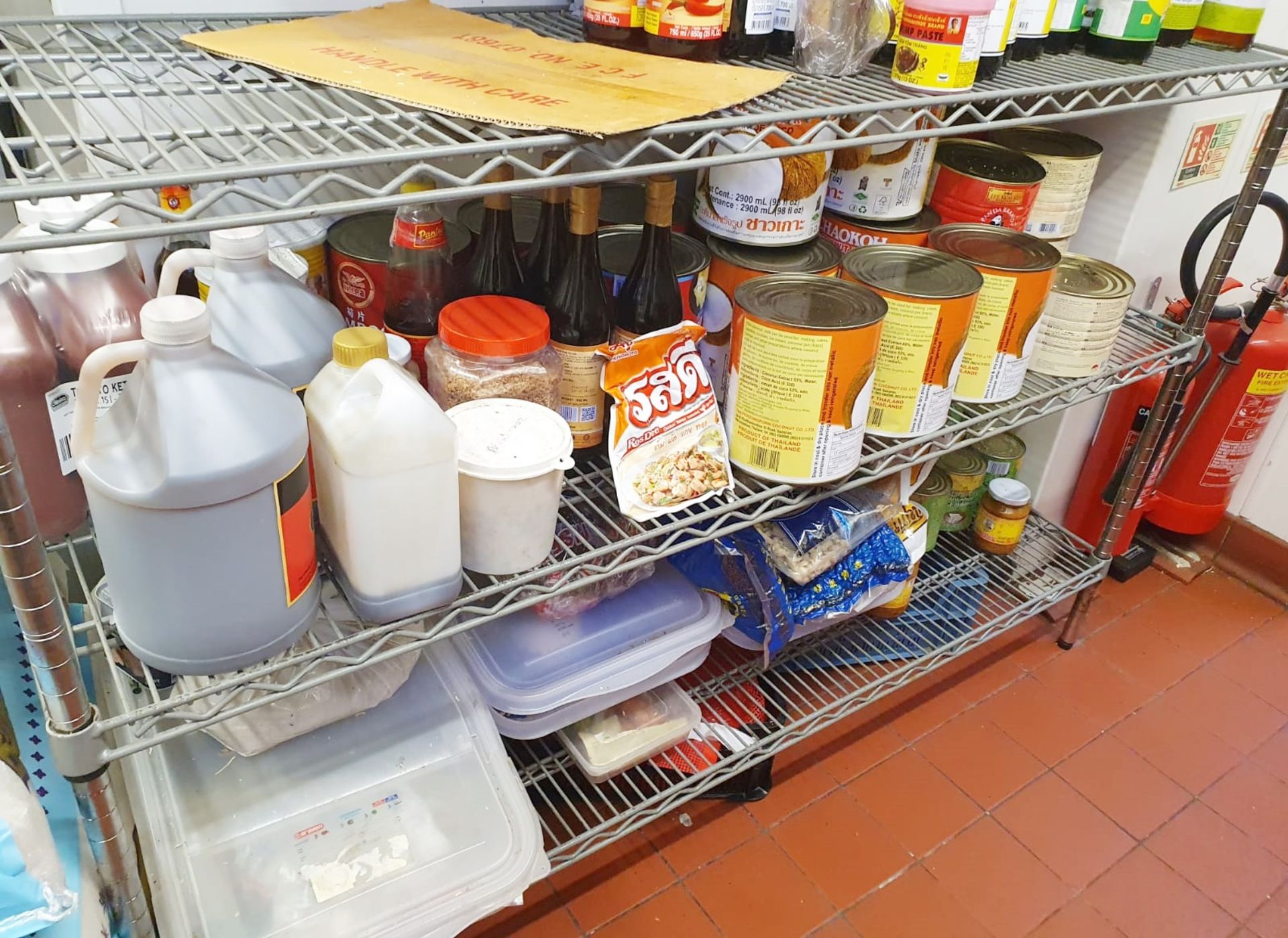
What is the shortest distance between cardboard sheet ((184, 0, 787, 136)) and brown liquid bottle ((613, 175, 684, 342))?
0.63 ft

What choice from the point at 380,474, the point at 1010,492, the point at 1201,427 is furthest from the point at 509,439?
the point at 1201,427

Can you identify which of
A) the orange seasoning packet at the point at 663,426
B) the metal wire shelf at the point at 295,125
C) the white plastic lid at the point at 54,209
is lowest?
the orange seasoning packet at the point at 663,426

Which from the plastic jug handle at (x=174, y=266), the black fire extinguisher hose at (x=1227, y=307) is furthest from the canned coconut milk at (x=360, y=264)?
the black fire extinguisher hose at (x=1227, y=307)

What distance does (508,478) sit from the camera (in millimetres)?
906

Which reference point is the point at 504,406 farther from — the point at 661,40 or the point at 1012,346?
the point at 1012,346

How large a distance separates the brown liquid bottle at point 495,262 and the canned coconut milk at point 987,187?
0.65 m

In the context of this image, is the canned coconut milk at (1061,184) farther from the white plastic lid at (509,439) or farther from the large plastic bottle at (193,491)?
the large plastic bottle at (193,491)

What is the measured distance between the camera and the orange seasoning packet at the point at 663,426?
1062mm

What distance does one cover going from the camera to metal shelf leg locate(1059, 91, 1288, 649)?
4.40 feet

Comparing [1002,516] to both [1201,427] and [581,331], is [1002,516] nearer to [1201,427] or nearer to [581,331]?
[1201,427]

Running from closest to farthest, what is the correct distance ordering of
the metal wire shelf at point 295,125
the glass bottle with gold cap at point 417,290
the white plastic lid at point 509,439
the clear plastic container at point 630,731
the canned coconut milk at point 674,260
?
1. the metal wire shelf at point 295,125
2. the white plastic lid at point 509,439
3. the glass bottle with gold cap at point 417,290
4. the canned coconut milk at point 674,260
5. the clear plastic container at point 630,731

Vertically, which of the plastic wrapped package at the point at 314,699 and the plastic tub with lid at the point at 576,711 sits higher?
the plastic wrapped package at the point at 314,699

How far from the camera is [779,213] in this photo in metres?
1.15

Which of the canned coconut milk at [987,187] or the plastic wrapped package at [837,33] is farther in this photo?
the canned coconut milk at [987,187]
